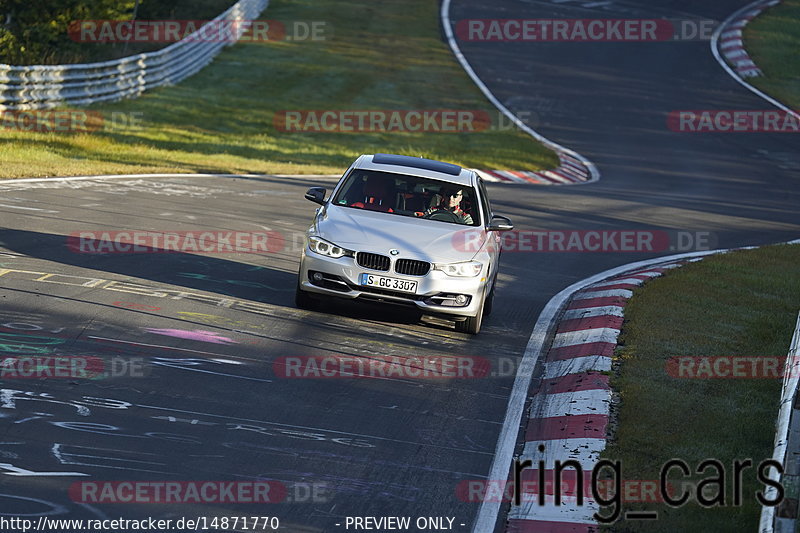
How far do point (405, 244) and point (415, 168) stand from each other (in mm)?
1646

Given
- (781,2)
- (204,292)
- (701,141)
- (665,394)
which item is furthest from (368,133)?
(781,2)

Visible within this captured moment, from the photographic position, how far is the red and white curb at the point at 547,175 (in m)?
26.6

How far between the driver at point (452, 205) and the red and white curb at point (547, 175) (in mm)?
14204

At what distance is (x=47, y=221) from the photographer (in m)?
14.5

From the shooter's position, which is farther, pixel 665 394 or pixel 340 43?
pixel 340 43

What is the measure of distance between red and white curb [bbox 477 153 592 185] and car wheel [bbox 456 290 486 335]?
15246 mm

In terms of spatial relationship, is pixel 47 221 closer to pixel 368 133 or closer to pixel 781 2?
pixel 368 133

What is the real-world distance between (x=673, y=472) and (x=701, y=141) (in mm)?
28749

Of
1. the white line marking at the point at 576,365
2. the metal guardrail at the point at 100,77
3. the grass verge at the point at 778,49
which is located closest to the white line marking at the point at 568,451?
the white line marking at the point at 576,365
